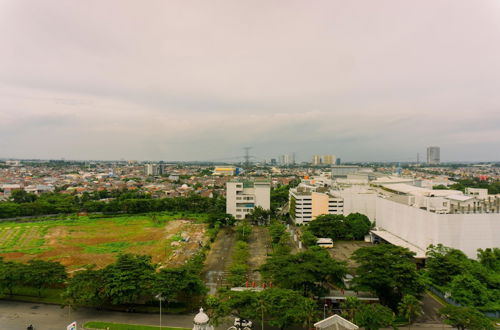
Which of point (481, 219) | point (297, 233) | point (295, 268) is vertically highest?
point (481, 219)

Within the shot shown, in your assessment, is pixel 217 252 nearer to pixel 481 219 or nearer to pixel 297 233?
pixel 297 233

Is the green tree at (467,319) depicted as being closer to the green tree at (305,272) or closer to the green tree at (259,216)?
the green tree at (305,272)

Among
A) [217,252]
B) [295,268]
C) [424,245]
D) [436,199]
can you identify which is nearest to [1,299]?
[217,252]

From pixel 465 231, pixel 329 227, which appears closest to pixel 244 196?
pixel 329 227

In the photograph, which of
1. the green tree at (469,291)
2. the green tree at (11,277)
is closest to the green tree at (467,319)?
the green tree at (469,291)

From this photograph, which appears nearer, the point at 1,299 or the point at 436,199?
the point at 1,299

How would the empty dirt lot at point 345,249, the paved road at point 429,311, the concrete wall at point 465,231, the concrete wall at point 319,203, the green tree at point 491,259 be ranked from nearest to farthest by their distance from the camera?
the paved road at point 429,311 < the green tree at point 491,259 < the concrete wall at point 465,231 < the empty dirt lot at point 345,249 < the concrete wall at point 319,203
